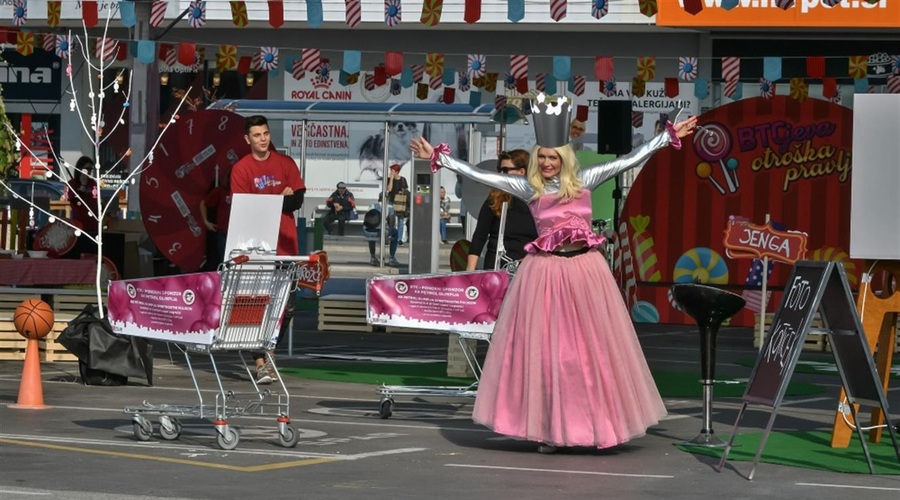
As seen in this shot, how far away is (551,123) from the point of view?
10.5 metres

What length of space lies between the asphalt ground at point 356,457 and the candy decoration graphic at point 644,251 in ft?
27.7

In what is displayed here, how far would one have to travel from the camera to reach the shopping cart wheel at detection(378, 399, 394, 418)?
452 inches

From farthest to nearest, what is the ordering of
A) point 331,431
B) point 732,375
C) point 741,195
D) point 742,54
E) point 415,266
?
point 742,54 → point 415,266 → point 741,195 → point 732,375 → point 331,431

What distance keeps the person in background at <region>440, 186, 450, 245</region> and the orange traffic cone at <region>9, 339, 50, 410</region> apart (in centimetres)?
1824

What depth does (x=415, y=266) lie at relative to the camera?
25.5 m

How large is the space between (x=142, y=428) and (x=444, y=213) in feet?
69.3

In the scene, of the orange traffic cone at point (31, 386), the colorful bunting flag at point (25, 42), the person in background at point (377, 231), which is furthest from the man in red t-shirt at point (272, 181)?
the person in background at point (377, 231)

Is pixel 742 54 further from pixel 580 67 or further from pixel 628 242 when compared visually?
pixel 628 242

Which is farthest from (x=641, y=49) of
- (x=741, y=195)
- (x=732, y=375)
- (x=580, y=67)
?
(x=732, y=375)

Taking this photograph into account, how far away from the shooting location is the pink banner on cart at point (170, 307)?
32.0 ft

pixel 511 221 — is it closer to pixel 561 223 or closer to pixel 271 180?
pixel 271 180

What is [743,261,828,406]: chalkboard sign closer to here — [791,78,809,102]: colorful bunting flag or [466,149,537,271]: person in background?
[466,149,537,271]: person in background

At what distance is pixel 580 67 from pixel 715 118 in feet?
37.7

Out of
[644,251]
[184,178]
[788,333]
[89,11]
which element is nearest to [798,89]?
[644,251]
